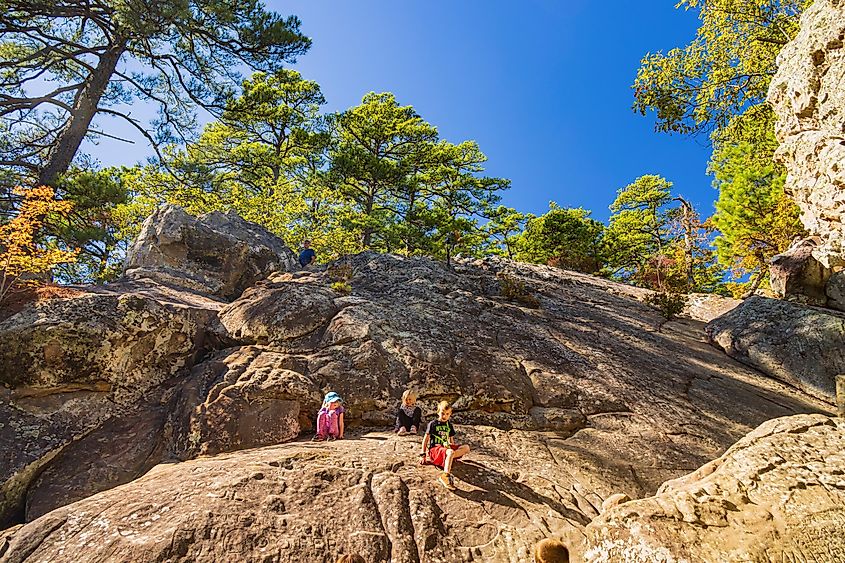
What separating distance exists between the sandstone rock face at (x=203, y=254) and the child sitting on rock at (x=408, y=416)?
891 centimetres

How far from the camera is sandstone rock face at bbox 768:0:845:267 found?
11.0 meters

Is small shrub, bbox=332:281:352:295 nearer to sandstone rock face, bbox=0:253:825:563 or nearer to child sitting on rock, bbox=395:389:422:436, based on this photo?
sandstone rock face, bbox=0:253:825:563

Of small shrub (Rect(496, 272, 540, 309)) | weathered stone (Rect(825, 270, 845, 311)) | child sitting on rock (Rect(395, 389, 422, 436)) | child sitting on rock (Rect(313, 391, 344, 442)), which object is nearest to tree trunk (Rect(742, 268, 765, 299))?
weathered stone (Rect(825, 270, 845, 311))

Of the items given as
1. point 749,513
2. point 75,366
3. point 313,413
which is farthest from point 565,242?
point 75,366

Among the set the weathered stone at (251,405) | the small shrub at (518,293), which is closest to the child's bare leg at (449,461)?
the weathered stone at (251,405)

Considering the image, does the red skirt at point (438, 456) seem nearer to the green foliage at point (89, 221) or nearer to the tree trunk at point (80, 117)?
the green foliage at point (89, 221)

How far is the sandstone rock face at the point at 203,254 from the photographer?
520 inches

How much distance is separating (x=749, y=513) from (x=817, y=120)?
46.0 ft

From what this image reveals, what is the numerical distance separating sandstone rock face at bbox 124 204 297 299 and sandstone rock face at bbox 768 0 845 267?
17962mm

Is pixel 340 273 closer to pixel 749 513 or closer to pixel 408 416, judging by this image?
pixel 408 416

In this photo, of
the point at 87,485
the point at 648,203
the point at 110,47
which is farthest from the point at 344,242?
the point at 648,203

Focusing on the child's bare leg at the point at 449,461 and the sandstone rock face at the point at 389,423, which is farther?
the child's bare leg at the point at 449,461

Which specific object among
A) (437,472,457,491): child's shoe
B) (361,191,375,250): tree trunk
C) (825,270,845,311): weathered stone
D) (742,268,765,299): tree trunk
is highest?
(361,191,375,250): tree trunk

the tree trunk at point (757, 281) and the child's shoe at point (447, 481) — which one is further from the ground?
the tree trunk at point (757, 281)
